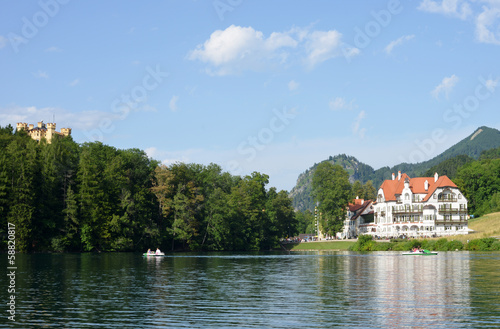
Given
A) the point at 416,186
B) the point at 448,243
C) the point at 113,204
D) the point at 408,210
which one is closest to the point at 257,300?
the point at 448,243

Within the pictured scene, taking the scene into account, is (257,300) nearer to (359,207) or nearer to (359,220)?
(359,220)

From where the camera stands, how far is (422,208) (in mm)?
143625

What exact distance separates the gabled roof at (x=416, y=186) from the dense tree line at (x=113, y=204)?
32453 millimetres

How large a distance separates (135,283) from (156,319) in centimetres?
1772

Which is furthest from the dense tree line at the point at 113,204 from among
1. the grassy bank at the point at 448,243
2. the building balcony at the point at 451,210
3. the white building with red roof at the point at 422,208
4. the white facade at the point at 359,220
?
the building balcony at the point at 451,210

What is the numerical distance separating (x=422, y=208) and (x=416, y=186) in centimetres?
710

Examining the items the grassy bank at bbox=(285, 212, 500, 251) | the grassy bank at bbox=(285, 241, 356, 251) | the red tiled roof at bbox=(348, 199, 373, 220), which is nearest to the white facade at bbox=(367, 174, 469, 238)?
the grassy bank at bbox=(285, 212, 500, 251)

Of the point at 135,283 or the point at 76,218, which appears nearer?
the point at 135,283

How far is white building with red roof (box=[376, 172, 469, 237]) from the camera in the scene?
141500mm

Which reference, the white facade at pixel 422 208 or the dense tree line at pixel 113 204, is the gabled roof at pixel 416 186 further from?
the dense tree line at pixel 113 204

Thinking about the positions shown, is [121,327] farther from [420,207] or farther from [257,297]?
[420,207]

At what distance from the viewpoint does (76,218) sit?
101750mm

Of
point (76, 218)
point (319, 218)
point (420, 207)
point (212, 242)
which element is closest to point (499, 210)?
point (420, 207)

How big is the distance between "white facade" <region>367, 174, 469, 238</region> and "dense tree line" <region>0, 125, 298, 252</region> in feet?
102
